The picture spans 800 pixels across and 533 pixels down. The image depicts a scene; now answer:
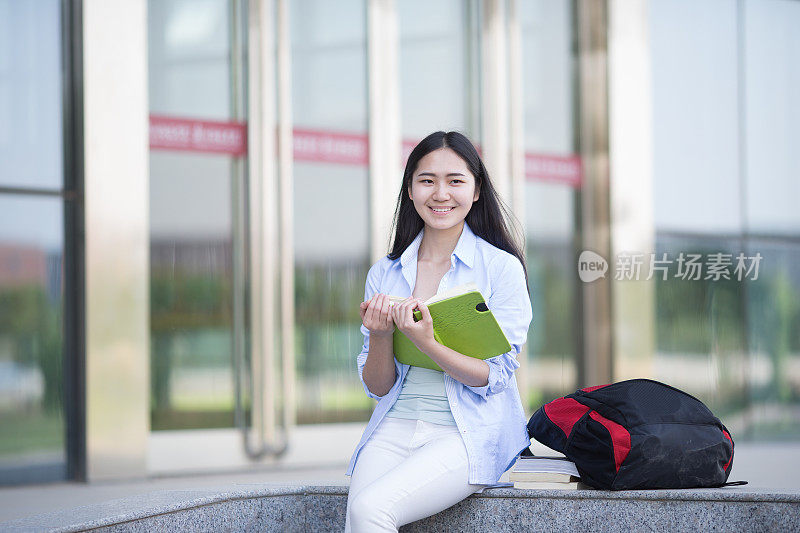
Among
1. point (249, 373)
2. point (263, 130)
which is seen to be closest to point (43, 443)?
point (249, 373)

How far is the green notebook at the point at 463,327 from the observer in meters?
2.90

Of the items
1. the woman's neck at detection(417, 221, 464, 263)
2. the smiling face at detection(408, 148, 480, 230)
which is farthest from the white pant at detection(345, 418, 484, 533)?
the smiling face at detection(408, 148, 480, 230)

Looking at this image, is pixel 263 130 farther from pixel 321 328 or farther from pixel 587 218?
pixel 587 218

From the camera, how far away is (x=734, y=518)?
312 centimetres

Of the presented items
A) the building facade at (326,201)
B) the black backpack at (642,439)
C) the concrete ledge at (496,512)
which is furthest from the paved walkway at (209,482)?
the black backpack at (642,439)

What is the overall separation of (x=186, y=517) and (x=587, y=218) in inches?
228

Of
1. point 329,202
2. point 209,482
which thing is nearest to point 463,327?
point 209,482

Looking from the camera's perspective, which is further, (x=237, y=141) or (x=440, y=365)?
(x=237, y=141)

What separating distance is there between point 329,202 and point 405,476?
14.3 ft

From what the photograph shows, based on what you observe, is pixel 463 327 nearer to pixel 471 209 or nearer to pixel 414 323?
pixel 414 323

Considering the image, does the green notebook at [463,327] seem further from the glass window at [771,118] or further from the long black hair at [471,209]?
the glass window at [771,118]

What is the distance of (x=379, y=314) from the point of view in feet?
9.93

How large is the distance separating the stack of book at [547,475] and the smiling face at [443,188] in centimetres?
88

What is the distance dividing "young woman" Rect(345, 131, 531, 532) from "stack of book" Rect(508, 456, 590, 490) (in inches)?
2.3
